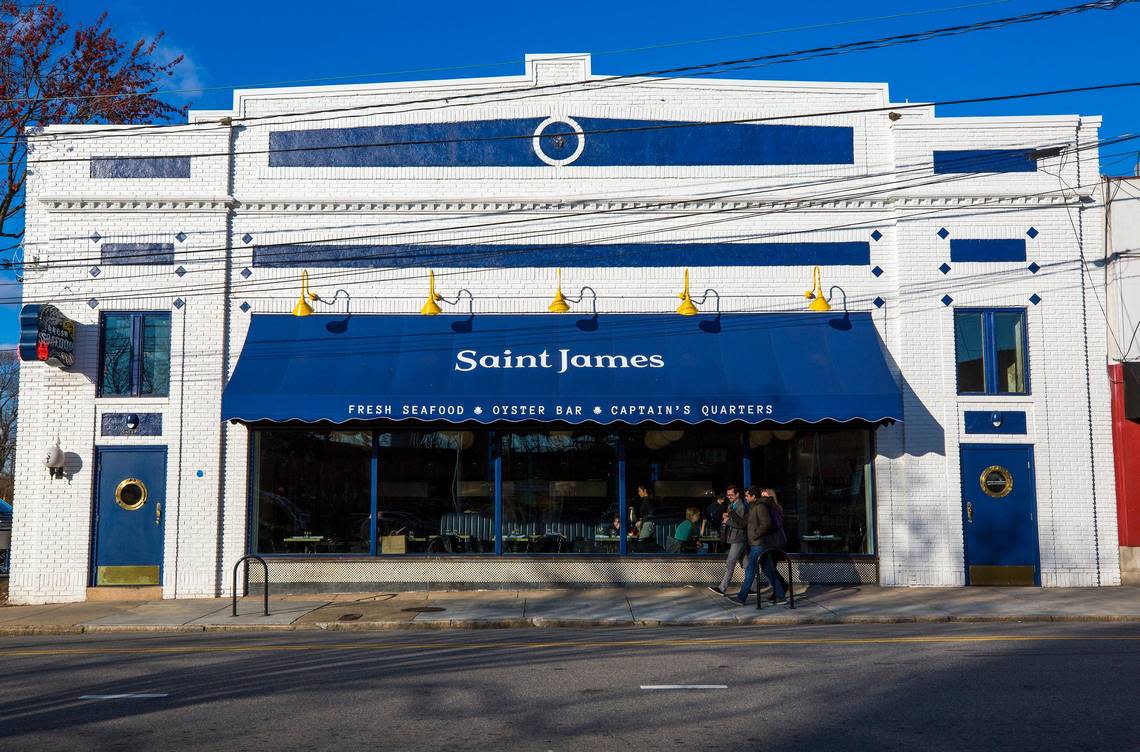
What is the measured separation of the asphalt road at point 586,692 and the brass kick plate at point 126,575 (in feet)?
13.0

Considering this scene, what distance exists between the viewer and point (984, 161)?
17109 mm

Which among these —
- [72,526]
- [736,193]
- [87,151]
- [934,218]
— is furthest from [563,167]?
[72,526]

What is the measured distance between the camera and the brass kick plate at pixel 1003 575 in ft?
53.8

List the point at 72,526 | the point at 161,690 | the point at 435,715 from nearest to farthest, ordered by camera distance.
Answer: the point at 435,715
the point at 161,690
the point at 72,526

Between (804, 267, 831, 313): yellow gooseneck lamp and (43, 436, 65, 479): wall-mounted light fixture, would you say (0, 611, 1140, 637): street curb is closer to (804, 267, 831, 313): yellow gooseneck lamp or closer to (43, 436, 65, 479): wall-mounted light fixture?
(43, 436, 65, 479): wall-mounted light fixture

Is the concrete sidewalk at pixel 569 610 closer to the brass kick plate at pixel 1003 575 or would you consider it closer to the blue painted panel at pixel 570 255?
the brass kick plate at pixel 1003 575

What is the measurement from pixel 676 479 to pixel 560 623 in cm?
409

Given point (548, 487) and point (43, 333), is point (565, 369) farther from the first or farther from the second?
point (43, 333)

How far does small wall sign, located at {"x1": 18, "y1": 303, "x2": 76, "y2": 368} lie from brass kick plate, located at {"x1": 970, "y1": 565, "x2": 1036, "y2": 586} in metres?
15.0

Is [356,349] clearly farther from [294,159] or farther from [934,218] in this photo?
[934,218]

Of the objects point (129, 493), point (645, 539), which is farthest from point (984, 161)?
point (129, 493)

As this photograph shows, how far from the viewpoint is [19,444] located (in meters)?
16.4

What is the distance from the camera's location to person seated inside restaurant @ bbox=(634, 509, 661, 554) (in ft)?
55.0

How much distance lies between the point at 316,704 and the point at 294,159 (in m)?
11.5
